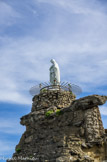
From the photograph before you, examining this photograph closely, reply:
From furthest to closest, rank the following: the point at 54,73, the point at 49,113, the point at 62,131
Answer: the point at 54,73 → the point at 49,113 → the point at 62,131

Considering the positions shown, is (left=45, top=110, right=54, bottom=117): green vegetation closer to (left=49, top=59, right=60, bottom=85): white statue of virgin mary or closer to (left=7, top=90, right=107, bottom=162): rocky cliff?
(left=7, top=90, right=107, bottom=162): rocky cliff

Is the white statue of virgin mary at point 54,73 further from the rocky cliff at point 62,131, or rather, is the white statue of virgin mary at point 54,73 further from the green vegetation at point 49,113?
the green vegetation at point 49,113

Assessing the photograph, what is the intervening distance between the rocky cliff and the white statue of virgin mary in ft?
6.46

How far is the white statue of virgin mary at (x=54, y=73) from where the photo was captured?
88.5 feet

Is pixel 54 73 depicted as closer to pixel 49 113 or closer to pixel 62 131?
pixel 49 113

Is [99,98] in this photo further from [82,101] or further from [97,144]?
[97,144]

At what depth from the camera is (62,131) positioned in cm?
2158

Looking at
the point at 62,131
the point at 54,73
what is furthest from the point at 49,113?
the point at 54,73

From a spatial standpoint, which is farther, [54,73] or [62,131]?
[54,73]

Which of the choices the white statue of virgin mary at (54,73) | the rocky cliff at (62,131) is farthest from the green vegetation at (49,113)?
the white statue of virgin mary at (54,73)

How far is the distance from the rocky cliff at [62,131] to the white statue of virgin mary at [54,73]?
6.46 feet

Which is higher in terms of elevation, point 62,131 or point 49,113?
point 49,113

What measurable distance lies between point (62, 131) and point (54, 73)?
8018 mm

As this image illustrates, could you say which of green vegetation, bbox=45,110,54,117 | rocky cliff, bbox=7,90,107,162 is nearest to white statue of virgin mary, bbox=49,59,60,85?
rocky cliff, bbox=7,90,107,162
